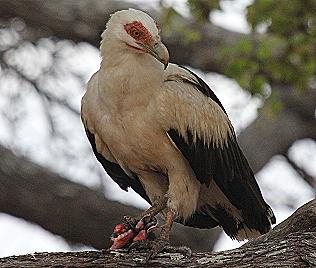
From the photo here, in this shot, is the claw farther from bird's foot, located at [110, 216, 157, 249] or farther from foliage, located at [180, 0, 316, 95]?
foliage, located at [180, 0, 316, 95]

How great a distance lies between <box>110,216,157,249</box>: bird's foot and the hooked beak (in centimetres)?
94

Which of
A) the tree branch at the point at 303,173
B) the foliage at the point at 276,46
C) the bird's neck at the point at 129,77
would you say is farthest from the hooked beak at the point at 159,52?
the tree branch at the point at 303,173

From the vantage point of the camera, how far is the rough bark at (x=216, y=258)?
4.81m

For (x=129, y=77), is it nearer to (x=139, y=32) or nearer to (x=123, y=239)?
(x=139, y=32)

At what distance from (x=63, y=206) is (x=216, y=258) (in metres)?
3.90

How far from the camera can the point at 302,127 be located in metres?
9.86

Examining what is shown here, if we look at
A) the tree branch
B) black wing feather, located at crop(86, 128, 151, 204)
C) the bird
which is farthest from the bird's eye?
the tree branch

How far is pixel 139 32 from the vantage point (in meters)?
5.46

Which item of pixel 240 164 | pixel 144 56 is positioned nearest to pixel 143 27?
pixel 144 56

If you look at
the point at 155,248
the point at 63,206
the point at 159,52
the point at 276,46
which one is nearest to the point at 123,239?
the point at 155,248

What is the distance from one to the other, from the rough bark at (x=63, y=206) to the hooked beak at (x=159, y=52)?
3358mm

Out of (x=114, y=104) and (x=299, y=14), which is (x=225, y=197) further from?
(x=299, y=14)

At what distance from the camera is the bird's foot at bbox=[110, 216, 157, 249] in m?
5.46

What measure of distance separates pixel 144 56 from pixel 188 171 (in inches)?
29.4
